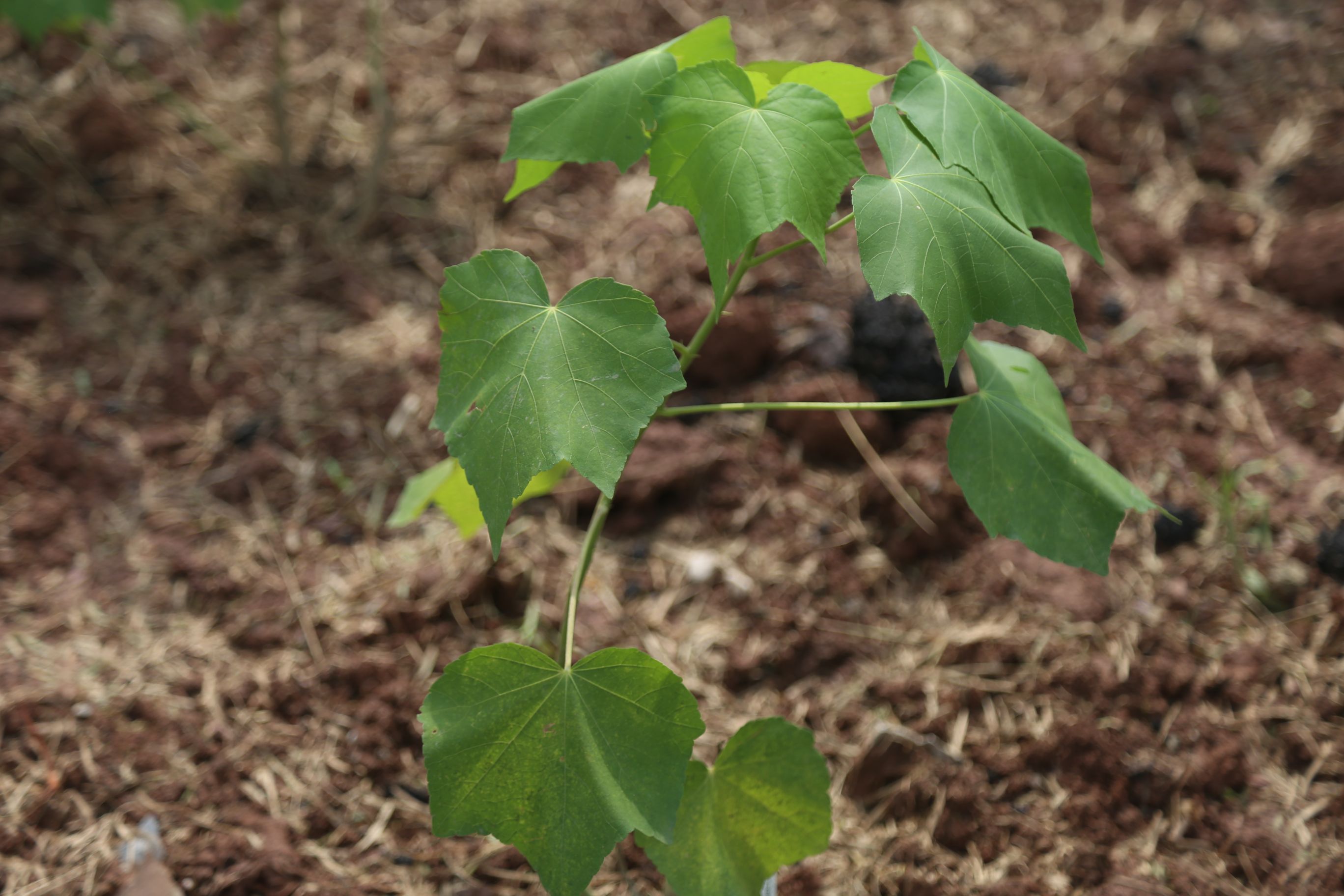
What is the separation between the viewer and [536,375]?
1.24 meters

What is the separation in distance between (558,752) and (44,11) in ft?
8.67

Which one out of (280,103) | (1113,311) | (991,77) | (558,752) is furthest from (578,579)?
(991,77)

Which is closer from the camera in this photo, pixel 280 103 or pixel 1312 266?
pixel 1312 266

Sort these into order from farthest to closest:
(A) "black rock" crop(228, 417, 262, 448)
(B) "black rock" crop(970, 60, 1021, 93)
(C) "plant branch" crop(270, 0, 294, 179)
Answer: (B) "black rock" crop(970, 60, 1021, 93) < (C) "plant branch" crop(270, 0, 294, 179) < (A) "black rock" crop(228, 417, 262, 448)

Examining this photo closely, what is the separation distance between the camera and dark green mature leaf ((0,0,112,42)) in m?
2.65

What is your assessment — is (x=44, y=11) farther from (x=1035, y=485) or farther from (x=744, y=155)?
(x=1035, y=485)

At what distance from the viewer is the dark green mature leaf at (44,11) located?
265 centimetres

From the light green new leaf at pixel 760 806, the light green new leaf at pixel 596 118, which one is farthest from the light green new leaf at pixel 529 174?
the light green new leaf at pixel 760 806

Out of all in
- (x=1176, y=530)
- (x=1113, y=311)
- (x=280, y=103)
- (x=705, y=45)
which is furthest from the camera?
(x=280, y=103)

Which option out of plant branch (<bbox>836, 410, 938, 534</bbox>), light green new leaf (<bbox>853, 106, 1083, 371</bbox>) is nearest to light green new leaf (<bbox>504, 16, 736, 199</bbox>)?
light green new leaf (<bbox>853, 106, 1083, 371</bbox>)

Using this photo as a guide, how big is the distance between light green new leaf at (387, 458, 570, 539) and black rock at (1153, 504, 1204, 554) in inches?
55.6

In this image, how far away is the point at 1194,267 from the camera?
114 inches

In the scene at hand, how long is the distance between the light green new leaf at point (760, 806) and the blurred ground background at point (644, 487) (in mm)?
350

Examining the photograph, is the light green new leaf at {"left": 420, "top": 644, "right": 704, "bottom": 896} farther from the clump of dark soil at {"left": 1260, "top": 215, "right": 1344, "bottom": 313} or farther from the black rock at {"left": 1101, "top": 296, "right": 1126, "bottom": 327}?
the clump of dark soil at {"left": 1260, "top": 215, "right": 1344, "bottom": 313}
